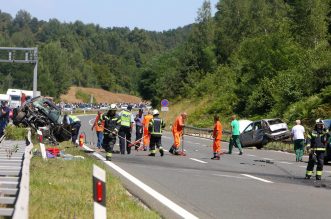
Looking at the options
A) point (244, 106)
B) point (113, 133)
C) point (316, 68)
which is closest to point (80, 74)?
point (244, 106)

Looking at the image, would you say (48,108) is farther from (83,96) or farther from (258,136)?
(83,96)

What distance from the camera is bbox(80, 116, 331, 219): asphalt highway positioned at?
33.9ft

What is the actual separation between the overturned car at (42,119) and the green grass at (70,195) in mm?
12363

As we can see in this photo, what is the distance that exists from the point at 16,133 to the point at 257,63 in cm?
3505

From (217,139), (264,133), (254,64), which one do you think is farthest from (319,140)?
(254,64)

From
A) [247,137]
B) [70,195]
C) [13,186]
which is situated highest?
[13,186]

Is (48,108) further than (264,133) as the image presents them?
No

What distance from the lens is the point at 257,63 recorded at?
5762cm

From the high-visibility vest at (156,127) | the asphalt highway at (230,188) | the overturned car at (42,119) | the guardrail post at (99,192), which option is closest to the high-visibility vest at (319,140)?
the asphalt highway at (230,188)

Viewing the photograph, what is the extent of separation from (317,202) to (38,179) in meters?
5.16

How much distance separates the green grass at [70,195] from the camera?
8824 mm

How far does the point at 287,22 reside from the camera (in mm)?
57812

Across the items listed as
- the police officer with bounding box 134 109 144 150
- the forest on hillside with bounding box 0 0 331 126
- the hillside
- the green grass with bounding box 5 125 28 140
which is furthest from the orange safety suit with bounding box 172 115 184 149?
the hillside

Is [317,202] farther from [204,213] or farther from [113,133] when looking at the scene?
[113,133]
